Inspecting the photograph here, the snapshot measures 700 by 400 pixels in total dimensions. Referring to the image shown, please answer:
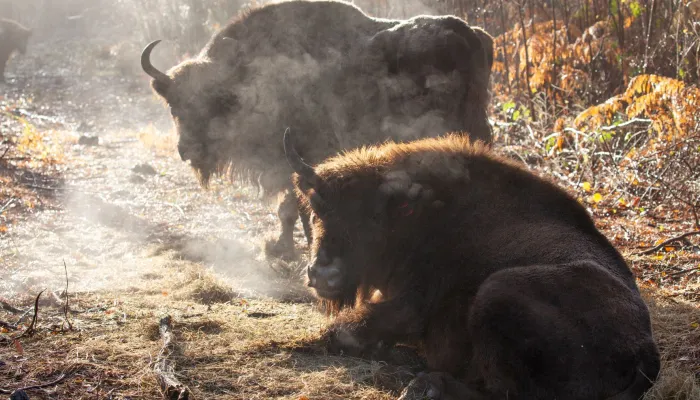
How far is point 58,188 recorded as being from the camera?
905cm

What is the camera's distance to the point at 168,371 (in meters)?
3.56

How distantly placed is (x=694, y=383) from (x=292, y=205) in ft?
15.5

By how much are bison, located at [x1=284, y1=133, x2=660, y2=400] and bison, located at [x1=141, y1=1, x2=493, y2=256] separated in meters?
2.12

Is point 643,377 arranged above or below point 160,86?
below

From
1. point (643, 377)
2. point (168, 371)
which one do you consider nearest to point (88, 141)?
point (168, 371)

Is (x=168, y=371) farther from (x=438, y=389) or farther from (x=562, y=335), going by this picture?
(x=562, y=335)

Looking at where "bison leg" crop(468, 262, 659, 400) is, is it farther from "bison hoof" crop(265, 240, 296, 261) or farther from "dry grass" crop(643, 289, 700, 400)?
"bison hoof" crop(265, 240, 296, 261)

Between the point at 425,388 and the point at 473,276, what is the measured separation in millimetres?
732

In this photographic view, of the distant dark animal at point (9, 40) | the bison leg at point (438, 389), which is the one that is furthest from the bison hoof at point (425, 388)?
the distant dark animal at point (9, 40)

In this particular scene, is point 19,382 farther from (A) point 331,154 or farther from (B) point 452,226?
(A) point 331,154

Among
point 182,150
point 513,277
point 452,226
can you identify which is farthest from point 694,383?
point 182,150

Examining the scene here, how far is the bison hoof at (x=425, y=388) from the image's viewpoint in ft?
11.8

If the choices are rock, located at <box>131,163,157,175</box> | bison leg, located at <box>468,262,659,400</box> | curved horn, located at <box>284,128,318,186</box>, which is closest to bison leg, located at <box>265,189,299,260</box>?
curved horn, located at <box>284,128,318,186</box>

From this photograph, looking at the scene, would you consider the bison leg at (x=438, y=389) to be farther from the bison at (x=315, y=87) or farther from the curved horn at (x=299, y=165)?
the bison at (x=315, y=87)
